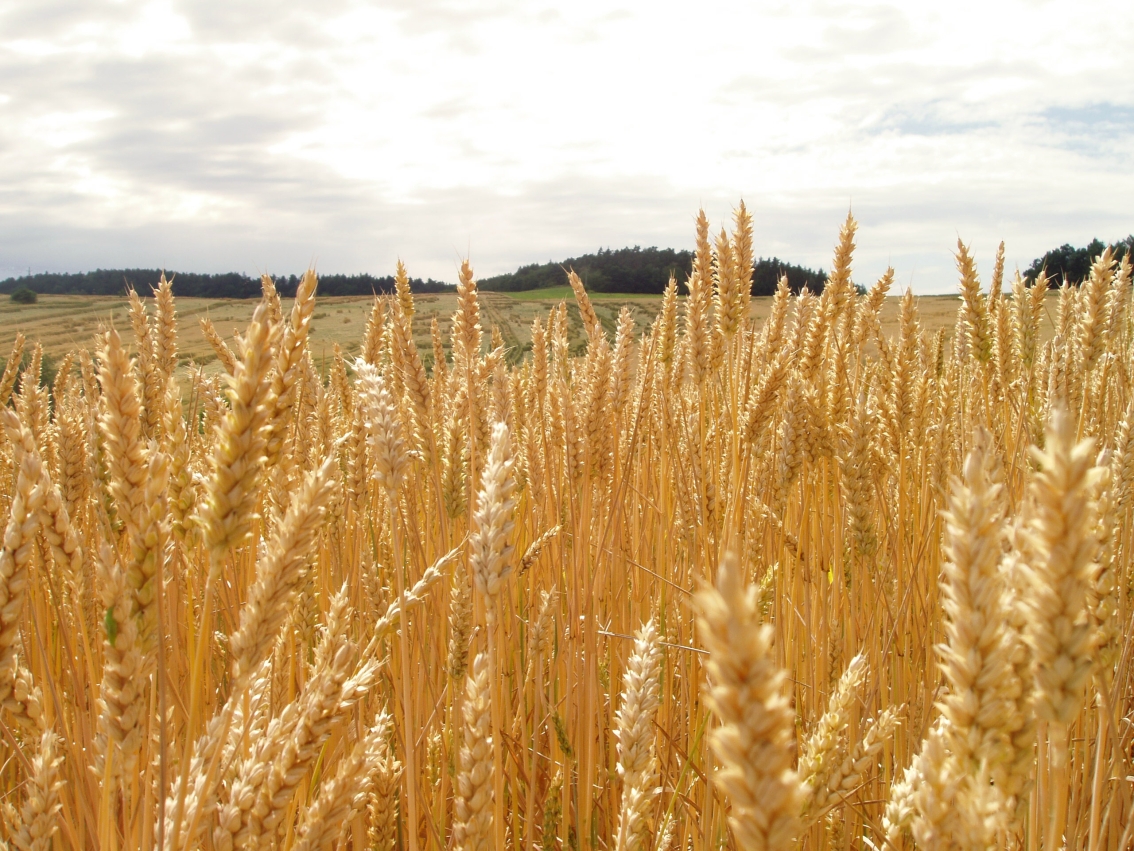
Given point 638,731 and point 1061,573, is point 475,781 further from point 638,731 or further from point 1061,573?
point 1061,573

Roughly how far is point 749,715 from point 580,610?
153 cm

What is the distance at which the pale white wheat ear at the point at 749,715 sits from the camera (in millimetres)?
461

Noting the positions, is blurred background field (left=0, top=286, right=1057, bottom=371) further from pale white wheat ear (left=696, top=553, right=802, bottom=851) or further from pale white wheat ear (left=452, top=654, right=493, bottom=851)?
pale white wheat ear (left=696, top=553, right=802, bottom=851)

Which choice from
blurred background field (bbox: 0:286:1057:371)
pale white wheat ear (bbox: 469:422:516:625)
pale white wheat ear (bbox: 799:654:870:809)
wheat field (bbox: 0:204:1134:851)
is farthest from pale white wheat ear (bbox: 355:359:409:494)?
blurred background field (bbox: 0:286:1057:371)

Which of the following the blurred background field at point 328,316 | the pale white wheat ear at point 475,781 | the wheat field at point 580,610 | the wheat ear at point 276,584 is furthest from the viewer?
the blurred background field at point 328,316

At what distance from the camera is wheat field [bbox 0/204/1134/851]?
636 millimetres

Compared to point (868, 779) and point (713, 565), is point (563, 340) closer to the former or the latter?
point (713, 565)

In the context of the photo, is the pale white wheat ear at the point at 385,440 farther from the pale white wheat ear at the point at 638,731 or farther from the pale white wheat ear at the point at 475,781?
the pale white wheat ear at the point at 638,731

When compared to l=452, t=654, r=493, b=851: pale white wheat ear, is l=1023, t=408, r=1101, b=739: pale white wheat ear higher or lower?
higher

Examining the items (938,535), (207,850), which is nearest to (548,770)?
(207,850)

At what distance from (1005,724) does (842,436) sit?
5.08 ft

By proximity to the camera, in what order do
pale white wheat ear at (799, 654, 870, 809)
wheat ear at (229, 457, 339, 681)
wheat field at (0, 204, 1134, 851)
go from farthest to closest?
pale white wheat ear at (799, 654, 870, 809), wheat ear at (229, 457, 339, 681), wheat field at (0, 204, 1134, 851)

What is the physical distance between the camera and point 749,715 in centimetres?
48

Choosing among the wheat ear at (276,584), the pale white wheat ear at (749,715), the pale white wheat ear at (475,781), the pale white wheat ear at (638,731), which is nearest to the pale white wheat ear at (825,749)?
the pale white wheat ear at (638,731)
